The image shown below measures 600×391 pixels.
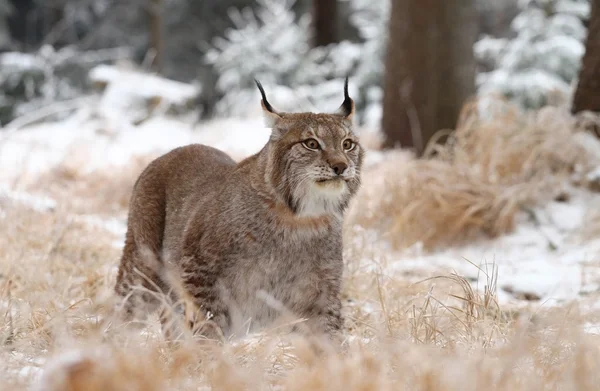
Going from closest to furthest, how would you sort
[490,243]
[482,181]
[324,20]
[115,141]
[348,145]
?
[348,145], [490,243], [482,181], [115,141], [324,20]

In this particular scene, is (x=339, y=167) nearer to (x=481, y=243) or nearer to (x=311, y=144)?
(x=311, y=144)

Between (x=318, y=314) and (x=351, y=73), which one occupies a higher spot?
(x=351, y=73)

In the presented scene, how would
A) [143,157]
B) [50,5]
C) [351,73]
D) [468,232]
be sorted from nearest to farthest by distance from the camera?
[468,232], [143,157], [351,73], [50,5]

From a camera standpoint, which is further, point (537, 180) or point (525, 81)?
point (525, 81)

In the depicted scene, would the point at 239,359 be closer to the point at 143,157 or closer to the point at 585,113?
the point at 585,113

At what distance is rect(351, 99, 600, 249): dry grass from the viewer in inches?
232

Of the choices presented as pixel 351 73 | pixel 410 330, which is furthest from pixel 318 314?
pixel 351 73

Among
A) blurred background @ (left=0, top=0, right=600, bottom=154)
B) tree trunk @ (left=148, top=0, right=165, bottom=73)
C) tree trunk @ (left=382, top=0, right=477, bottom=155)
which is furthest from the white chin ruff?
tree trunk @ (left=148, top=0, right=165, bottom=73)

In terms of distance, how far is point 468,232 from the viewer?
5.94m

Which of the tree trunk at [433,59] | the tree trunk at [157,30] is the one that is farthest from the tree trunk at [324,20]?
the tree trunk at [433,59]

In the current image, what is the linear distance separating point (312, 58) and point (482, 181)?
33.0 feet

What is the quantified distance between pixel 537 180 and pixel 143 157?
14.3 feet

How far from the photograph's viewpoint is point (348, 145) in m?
3.30

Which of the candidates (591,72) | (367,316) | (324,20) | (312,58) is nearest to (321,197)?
(367,316)
